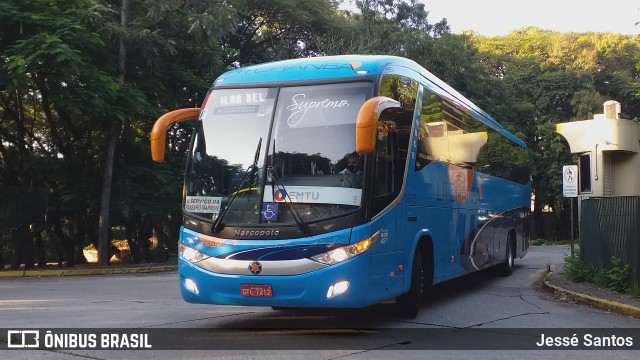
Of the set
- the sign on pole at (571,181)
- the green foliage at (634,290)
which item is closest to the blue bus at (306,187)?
the green foliage at (634,290)

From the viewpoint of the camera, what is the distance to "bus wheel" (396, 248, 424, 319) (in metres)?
9.36

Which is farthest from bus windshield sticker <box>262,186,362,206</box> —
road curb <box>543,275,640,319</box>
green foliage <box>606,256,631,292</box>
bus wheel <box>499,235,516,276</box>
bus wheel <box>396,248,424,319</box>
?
bus wheel <box>499,235,516,276</box>

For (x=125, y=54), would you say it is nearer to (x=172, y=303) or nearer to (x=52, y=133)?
(x=52, y=133)

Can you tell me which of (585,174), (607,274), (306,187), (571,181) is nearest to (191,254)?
(306,187)

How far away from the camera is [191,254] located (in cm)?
810

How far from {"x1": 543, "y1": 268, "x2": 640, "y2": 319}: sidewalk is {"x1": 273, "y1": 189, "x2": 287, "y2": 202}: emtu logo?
615 centimetres

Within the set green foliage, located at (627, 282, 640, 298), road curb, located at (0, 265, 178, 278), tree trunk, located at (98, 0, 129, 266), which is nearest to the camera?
green foliage, located at (627, 282, 640, 298)

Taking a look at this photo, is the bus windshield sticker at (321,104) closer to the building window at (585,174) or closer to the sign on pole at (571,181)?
the sign on pole at (571,181)

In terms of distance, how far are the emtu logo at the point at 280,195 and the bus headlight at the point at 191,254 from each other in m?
1.13

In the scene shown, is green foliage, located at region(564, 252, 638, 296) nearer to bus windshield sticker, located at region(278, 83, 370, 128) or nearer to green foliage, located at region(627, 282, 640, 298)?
green foliage, located at region(627, 282, 640, 298)

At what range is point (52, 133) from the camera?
22.8 m

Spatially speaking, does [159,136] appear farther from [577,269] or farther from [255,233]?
[577,269]

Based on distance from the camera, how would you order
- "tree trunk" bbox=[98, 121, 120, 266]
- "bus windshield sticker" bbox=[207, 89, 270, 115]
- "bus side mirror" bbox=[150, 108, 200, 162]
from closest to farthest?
"bus windshield sticker" bbox=[207, 89, 270, 115] → "bus side mirror" bbox=[150, 108, 200, 162] → "tree trunk" bbox=[98, 121, 120, 266]

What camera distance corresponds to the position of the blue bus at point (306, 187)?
757cm
